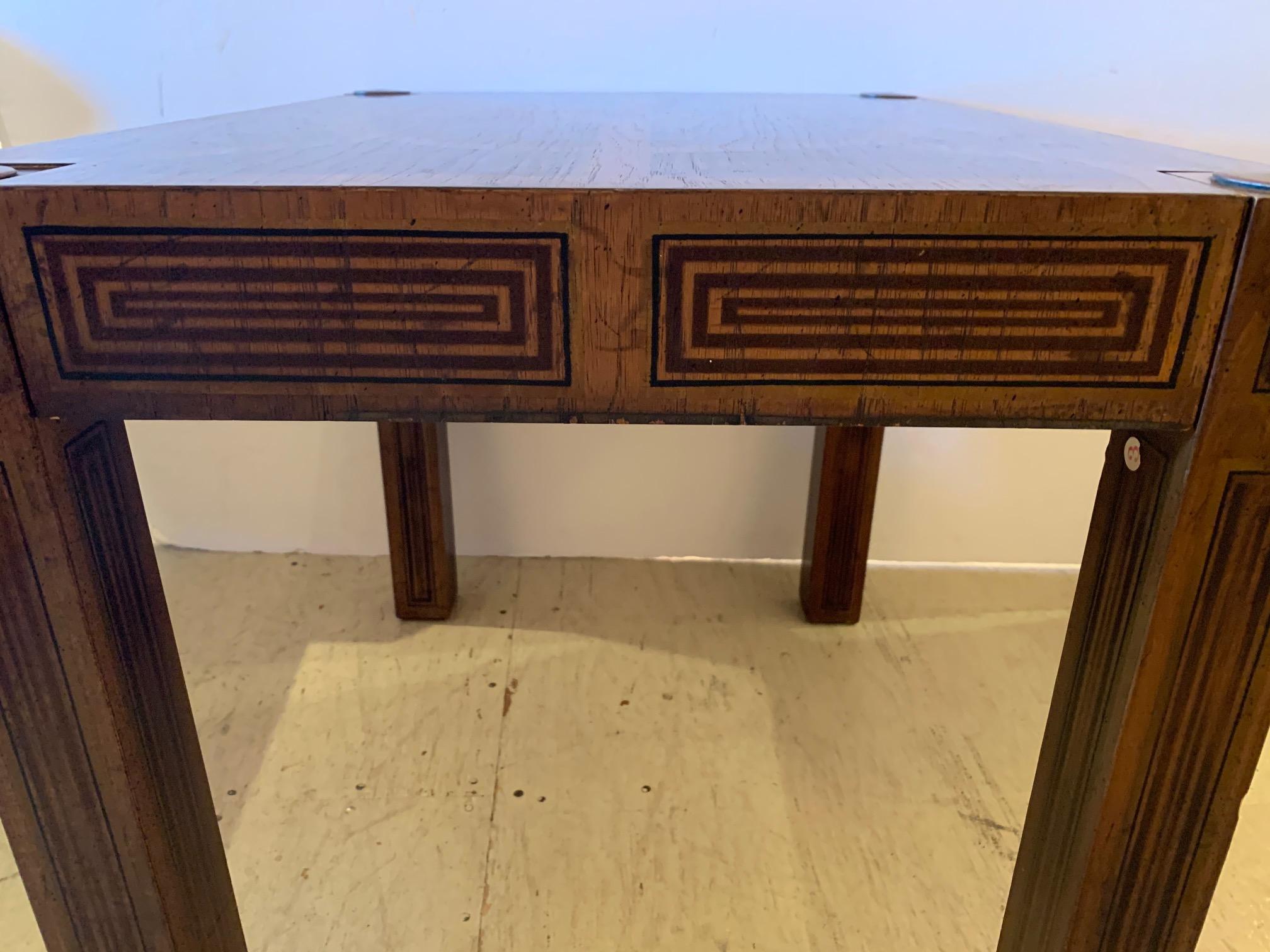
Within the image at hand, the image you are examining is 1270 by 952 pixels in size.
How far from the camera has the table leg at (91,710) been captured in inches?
18.6

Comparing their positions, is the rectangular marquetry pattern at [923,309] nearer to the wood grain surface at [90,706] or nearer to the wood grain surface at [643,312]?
the wood grain surface at [643,312]

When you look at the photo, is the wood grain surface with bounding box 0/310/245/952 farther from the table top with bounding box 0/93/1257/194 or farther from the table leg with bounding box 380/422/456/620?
the table leg with bounding box 380/422/456/620

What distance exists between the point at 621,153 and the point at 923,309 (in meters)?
0.21

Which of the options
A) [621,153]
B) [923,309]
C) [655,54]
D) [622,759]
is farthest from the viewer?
[655,54]

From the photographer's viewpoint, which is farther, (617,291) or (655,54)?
(655,54)

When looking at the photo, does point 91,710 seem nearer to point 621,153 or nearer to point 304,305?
point 304,305

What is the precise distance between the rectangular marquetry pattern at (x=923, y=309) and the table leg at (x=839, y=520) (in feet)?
2.17

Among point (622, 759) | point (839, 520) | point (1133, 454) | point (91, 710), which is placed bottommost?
point (622, 759)

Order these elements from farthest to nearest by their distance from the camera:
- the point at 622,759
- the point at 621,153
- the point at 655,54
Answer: the point at 655,54
the point at 622,759
the point at 621,153

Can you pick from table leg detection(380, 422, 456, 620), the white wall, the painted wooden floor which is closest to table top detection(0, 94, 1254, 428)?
the painted wooden floor

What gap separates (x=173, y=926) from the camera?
564mm

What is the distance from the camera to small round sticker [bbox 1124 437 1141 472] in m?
0.51

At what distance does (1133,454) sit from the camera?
517 millimetres

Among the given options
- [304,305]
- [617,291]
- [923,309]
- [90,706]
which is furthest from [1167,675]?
[90,706]
